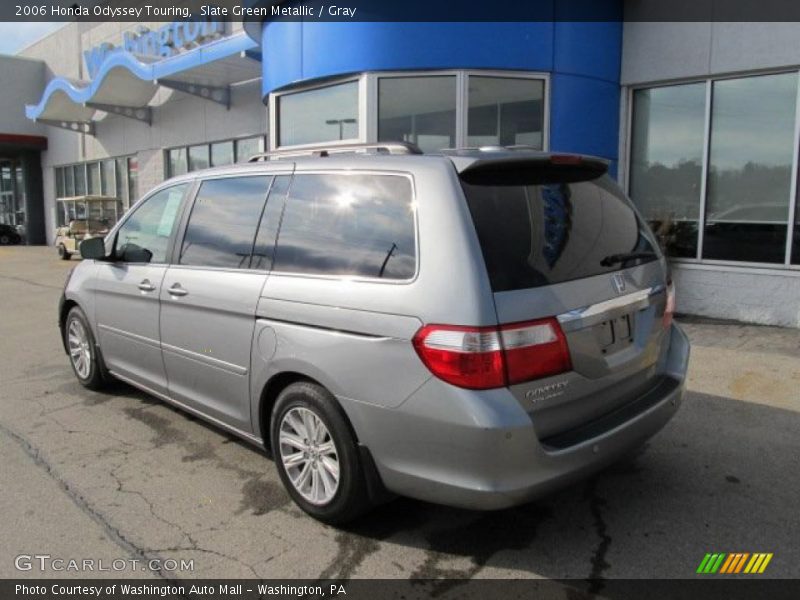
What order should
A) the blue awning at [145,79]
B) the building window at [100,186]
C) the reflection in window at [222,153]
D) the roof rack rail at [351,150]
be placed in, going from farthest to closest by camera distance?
the building window at [100,186] < the reflection in window at [222,153] < the blue awning at [145,79] < the roof rack rail at [351,150]

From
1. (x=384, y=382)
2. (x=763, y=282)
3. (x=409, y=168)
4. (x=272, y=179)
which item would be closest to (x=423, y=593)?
(x=384, y=382)

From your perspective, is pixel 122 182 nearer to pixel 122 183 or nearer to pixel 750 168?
pixel 122 183

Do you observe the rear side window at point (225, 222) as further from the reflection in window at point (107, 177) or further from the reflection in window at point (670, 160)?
the reflection in window at point (107, 177)

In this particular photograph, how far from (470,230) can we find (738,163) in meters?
6.97

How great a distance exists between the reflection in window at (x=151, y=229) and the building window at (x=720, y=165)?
6.56 m

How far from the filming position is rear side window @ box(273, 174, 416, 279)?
300 cm

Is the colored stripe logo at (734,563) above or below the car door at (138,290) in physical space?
below

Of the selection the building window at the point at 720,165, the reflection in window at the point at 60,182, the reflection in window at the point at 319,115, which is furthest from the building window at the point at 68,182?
the building window at the point at 720,165

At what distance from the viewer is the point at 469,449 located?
2625 millimetres

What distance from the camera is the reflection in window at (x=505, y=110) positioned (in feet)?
28.6

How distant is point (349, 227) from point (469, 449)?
4.06 ft

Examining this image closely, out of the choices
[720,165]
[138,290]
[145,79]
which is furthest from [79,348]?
[145,79]

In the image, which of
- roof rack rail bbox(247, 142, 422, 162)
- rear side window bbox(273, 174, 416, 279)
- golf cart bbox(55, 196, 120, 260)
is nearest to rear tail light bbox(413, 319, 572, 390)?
rear side window bbox(273, 174, 416, 279)

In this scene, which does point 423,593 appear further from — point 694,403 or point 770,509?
point 694,403
